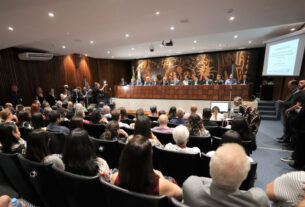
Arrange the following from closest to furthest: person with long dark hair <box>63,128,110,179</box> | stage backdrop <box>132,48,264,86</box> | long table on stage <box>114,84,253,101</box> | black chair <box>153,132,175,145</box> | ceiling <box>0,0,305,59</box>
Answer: person with long dark hair <box>63,128,110,179</box> → black chair <box>153,132,175,145</box> → ceiling <box>0,0,305,59</box> → long table on stage <box>114,84,253,101</box> → stage backdrop <box>132,48,264,86</box>

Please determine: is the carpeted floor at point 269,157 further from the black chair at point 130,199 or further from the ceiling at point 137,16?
the ceiling at point 137,16

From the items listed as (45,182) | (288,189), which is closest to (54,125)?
(45,182)

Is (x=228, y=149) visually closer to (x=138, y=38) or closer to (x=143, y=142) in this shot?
(x=143, y=142)

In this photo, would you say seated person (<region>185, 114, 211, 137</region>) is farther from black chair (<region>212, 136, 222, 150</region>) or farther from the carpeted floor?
the carpeted floor

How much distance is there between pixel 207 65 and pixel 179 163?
935 centimetres

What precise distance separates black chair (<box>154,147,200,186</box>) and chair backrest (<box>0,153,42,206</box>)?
1.28 m

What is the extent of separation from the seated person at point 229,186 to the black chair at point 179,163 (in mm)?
627

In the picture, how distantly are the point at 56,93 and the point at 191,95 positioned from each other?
731 centimetres

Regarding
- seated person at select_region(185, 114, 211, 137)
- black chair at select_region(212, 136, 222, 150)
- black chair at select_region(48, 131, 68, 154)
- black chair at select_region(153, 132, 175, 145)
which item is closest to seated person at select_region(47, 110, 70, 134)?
black chair at select_region(48, 131, 68, 154)

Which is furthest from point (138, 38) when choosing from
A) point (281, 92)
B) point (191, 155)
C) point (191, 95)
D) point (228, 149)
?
point (281, 92)

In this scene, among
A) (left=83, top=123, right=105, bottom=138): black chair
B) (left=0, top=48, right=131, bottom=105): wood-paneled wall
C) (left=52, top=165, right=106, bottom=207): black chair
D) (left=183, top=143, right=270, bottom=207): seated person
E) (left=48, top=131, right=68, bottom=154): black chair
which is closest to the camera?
(left=183, top=143, right=270, bottom=207): seated person

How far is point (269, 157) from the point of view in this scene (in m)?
2.76

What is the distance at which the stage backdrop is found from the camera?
855cm

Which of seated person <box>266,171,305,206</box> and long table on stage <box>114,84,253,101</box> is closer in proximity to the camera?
seated person <box>266,171,305,206</box>
